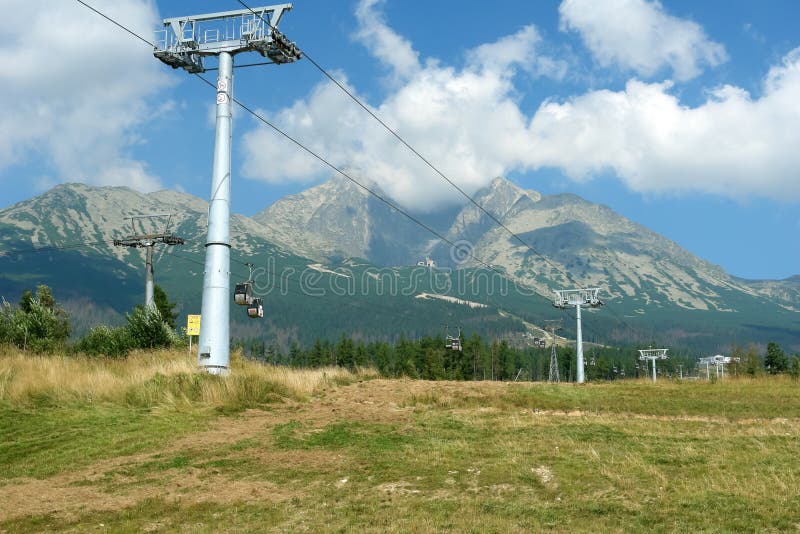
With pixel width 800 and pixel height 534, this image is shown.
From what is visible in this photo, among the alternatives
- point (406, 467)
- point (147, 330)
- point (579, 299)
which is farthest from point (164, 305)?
point (406, 467)

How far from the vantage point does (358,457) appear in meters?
13.7

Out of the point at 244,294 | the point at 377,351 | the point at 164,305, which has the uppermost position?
the point at 164,305

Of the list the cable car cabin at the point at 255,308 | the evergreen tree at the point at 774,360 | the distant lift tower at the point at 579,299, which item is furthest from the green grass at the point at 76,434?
the evergreen tree at the point at 774,360

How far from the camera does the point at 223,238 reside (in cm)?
2319

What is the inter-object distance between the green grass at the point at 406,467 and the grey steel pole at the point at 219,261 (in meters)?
2.72

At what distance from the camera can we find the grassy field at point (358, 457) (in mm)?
9805

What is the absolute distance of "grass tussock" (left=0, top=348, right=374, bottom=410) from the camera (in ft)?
59.4

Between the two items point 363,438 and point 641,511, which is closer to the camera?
point 641,511

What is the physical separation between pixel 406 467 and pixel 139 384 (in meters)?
9.86

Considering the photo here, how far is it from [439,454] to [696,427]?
752 cm

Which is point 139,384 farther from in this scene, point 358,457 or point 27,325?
point 27,325

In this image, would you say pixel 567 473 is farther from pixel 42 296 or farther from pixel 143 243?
pixel 42 296

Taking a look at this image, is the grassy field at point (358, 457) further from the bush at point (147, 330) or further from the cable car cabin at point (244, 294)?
the bush at point (147, 330)

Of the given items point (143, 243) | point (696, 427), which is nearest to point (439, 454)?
point (696, 427)
